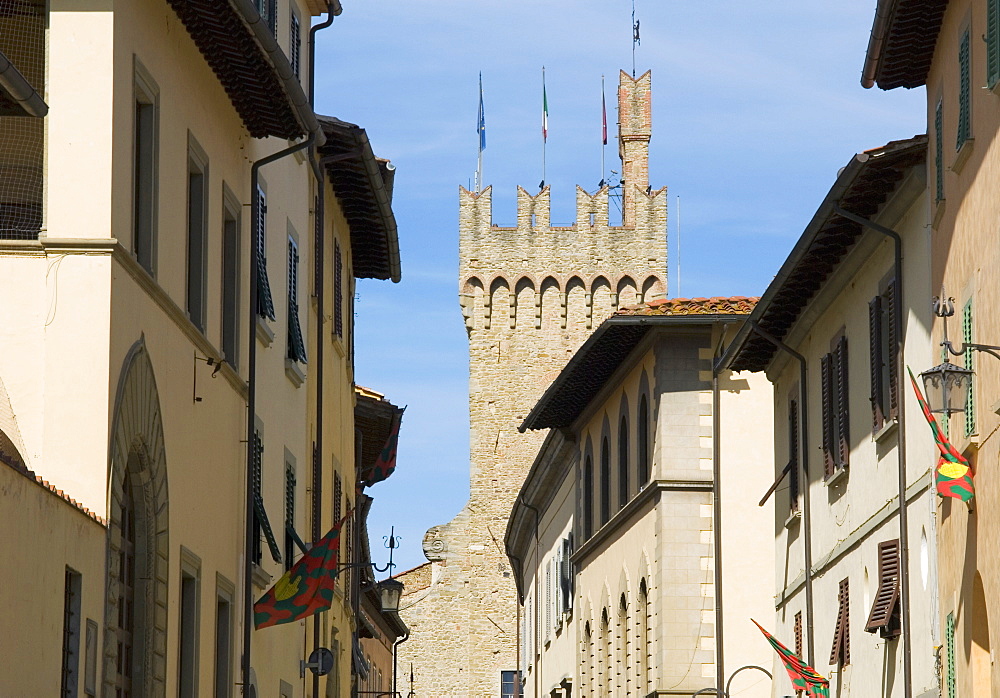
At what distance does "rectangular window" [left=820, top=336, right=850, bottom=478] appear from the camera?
2262cm

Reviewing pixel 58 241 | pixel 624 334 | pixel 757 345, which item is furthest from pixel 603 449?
pixel 58 241

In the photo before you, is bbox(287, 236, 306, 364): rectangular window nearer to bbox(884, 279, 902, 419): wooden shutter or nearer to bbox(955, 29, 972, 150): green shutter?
bbox(884, 279, 902, 419): wooden shutter

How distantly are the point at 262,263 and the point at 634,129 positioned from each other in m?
53.3

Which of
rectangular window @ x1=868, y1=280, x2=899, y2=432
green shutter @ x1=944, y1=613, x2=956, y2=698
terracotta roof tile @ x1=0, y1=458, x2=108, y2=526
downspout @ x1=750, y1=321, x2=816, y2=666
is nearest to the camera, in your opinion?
terracotta roof tile @ x1=0, y1=458, x2=108, y2=526

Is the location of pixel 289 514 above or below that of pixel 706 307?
below

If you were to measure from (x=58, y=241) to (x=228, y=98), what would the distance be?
199 inches

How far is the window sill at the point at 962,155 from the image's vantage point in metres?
16.2

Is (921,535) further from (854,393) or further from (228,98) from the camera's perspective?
(228,98)

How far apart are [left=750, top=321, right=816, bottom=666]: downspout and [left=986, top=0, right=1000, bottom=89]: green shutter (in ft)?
32.3

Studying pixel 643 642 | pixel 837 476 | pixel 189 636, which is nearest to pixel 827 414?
pixel 837 476

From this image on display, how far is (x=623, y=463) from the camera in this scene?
1423 inches

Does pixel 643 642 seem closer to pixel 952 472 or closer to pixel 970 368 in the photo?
pixel 970 368

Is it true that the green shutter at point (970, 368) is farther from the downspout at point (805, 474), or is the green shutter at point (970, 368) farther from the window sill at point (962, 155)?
the downspout at point (805, 474)

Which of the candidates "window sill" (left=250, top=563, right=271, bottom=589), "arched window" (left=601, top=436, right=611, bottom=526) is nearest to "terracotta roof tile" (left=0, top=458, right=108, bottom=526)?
"window sill" (left=250, top=563, right=271, bottom=589)
